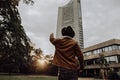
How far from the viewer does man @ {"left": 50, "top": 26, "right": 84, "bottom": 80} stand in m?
2.73

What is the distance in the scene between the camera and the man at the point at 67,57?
107 inches

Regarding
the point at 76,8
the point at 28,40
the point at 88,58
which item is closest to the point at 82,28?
the point at 76,8

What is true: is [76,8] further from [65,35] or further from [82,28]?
[65,35]

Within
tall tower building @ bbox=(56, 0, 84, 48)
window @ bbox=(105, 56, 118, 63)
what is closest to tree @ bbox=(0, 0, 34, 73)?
window @ bbox=(105, 56, 118, 63)

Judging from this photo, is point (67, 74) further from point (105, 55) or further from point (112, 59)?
point (105, 55)

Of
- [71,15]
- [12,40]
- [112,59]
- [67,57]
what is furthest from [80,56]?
[71,15]

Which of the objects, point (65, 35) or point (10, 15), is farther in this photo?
point (10, 15)

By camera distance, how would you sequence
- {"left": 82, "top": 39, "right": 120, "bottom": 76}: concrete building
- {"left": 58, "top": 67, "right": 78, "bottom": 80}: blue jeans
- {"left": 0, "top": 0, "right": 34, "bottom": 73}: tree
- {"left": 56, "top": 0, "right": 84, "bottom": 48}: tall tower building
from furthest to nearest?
{"left": 56, "top": 0, "right": 84, "bottom": 48}: tall tower building, {"left": 82, "top": 39, "right": 120, "bottom": 76}: concrete building, {"left": 0, "top": 0, "right": 34, "bottom": 73}: tree, {"left": 58, "top": 67, "right": 78, "bottom": 80}: blue jeans

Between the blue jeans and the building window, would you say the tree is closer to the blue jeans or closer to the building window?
the blue jeans

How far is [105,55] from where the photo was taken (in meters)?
42.3

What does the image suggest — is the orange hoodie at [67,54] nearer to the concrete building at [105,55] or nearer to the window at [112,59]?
the concrete building at [105,55]

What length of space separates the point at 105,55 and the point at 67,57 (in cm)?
4122

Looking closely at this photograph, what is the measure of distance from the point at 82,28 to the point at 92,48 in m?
56.2

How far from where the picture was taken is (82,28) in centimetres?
10438
